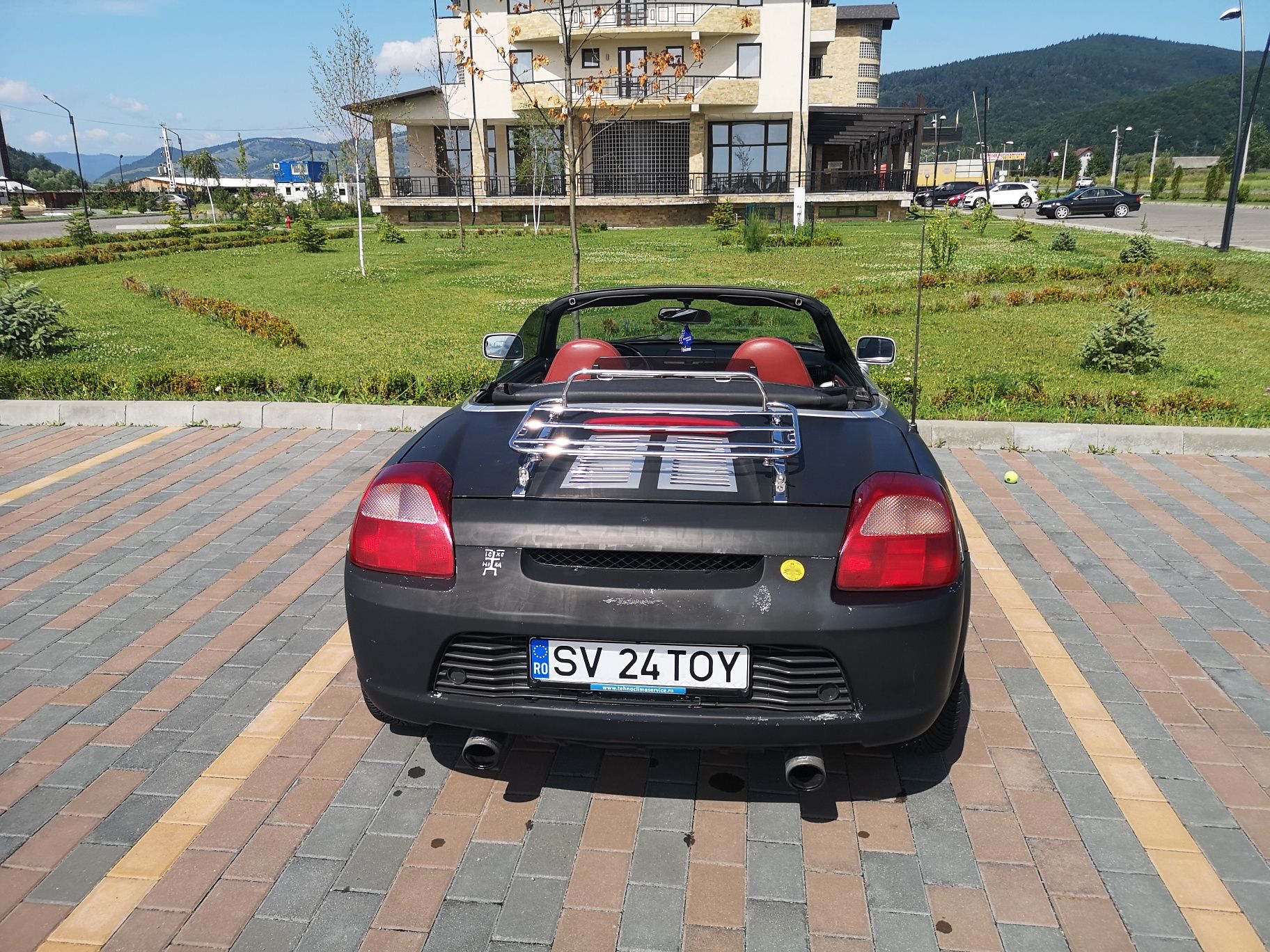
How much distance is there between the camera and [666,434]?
272 cm

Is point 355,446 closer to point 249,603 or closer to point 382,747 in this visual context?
point 249,603

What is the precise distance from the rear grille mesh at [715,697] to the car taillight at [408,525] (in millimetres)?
237

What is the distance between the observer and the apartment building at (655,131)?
40031mm

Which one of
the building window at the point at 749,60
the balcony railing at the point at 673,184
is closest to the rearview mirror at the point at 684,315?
the balcony railing at the point at 673,184

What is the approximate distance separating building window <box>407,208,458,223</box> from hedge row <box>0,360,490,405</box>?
37.3 meters

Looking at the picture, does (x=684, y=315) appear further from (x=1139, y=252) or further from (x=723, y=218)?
(x=723, y=218)

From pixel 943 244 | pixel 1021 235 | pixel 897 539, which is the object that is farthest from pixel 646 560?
pixel 1021 235

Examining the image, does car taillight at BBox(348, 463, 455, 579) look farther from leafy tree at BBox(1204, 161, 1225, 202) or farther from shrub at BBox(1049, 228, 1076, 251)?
leafy tree at BBox(1204, 161, 1225, 202)

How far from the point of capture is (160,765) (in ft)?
9.97

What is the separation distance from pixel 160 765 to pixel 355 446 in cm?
437

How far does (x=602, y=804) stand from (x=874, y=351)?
229 centimetres

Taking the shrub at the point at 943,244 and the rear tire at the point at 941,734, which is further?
the shrub at the point at 943,244

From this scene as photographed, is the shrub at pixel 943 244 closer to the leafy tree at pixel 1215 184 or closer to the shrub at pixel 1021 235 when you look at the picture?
the shrub at pixel 1021 235

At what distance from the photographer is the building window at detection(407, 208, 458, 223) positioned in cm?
4438
